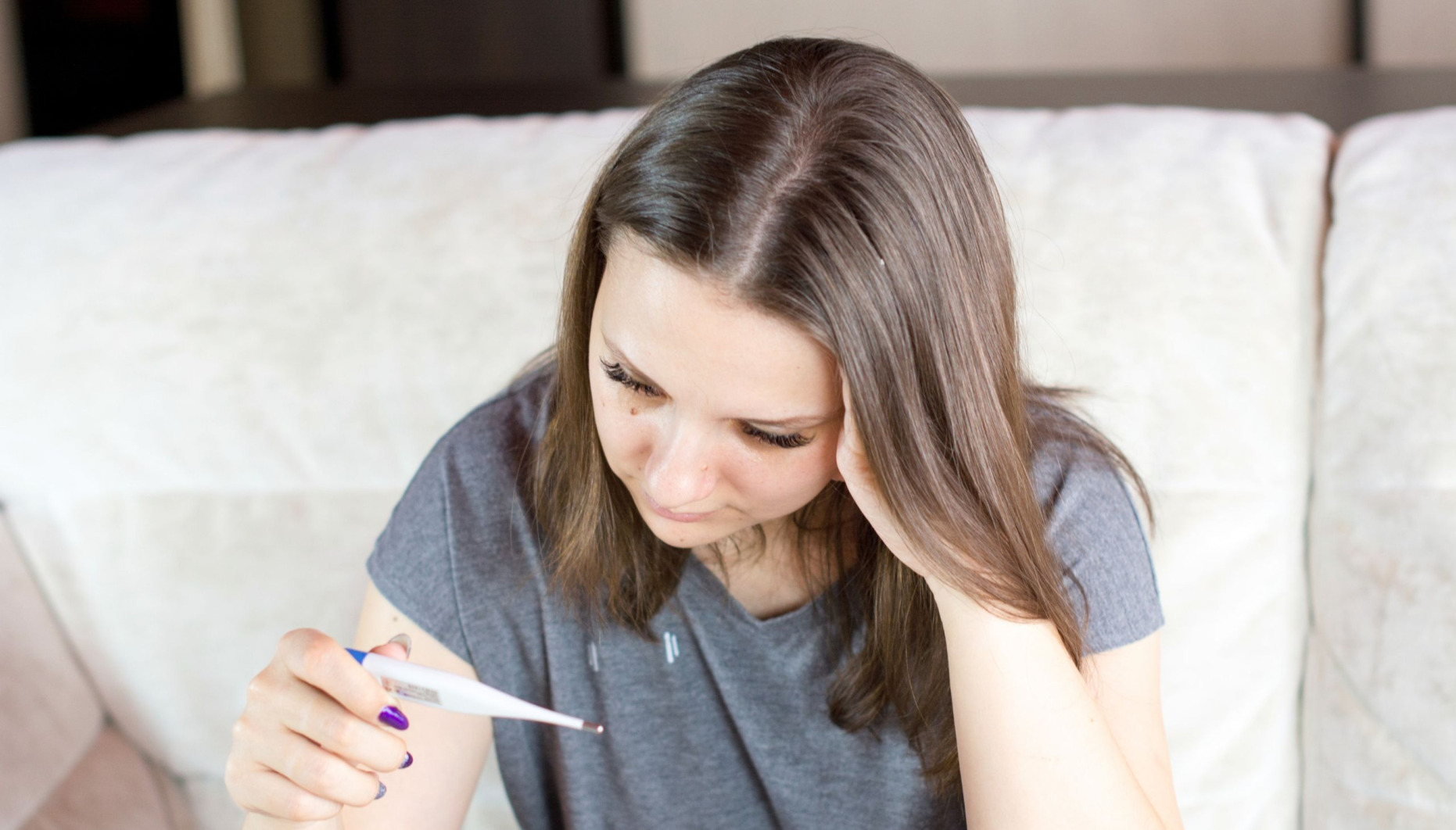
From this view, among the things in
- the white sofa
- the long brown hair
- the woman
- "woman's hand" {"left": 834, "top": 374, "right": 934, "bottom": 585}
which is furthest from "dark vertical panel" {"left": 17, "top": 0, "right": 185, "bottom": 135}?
"woman's hand" {"left": 834, "top": 374, "right": 934, "bottom": 585}

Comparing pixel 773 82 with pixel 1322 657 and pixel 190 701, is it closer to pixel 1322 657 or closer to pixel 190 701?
pixel 1322 657

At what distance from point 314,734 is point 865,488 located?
37 centimetres

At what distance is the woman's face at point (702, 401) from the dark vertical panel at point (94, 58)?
9.10 feet

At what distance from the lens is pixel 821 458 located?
32.6 inches

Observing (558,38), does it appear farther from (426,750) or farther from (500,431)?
(426,750)

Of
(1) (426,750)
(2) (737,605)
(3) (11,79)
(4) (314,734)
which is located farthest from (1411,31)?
(3) (11,79)

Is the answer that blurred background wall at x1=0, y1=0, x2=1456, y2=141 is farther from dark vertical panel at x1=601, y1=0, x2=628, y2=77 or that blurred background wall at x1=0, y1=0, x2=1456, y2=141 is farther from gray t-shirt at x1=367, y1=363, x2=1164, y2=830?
gray t-shirt at x1=367, y1=363, x2=1164, y2=830

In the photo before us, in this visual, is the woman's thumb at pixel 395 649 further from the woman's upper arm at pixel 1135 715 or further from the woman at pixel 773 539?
the woman's upper arm at pixel 1135 715

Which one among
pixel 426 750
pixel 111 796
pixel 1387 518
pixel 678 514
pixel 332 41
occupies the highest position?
pixel 332 41

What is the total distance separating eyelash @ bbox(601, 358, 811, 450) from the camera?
801 millimetres

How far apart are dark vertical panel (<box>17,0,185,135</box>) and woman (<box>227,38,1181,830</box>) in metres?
2.53

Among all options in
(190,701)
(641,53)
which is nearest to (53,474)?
(190,701)

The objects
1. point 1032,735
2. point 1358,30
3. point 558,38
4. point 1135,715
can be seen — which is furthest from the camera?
point 558,38

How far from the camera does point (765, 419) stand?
0.78 meters
